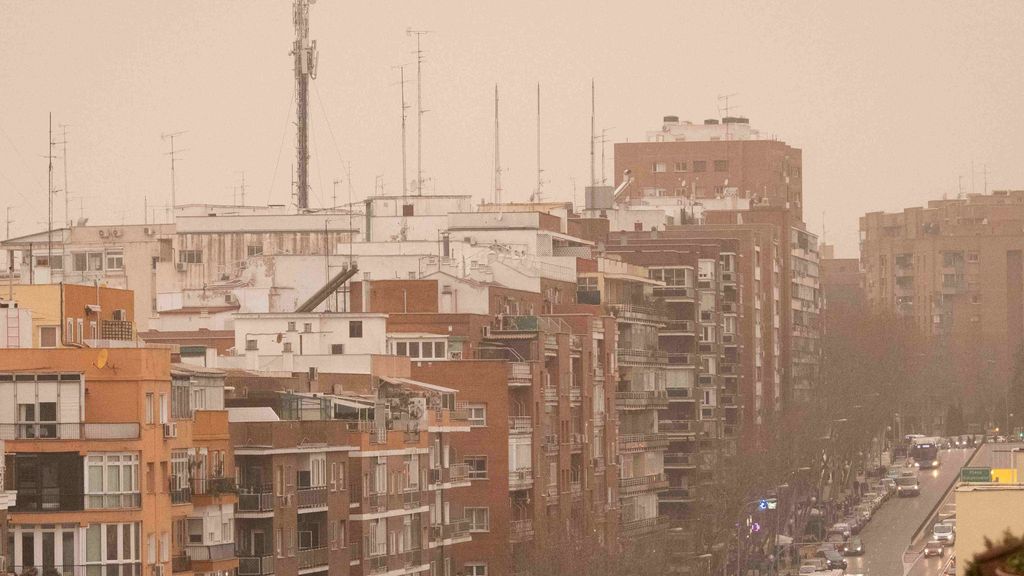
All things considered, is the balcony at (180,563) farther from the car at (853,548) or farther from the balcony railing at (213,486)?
the car at (853,548)

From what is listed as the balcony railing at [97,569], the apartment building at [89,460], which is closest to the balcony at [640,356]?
the apartment building at [89,460]

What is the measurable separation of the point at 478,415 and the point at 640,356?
1294 inches

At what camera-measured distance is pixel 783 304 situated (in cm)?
17762

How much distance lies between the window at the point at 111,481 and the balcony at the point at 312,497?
10.4m

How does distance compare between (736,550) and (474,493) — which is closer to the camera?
(474,493)

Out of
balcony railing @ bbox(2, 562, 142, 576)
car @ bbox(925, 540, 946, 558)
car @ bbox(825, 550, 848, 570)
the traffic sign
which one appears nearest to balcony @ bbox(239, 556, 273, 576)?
balcony railing @ bbox(2, 562, 142, 576)

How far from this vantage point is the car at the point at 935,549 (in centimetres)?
12800

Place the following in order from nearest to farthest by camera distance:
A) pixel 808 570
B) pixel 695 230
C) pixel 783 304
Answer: pixel 808 570 < pixel 695 230 < pixel 783 304

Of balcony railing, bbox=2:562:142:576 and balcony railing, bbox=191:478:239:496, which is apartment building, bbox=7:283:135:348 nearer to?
balcony railing, bbox=191:478:239:496

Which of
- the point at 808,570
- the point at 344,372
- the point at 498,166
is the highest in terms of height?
the point at 498,166

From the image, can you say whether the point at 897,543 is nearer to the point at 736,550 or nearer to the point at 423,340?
the point at 736,550

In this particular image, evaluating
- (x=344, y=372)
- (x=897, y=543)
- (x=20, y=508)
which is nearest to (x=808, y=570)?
(x=897, y=543)

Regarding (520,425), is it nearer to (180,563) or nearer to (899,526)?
(180,563)

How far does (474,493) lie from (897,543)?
49.6m
